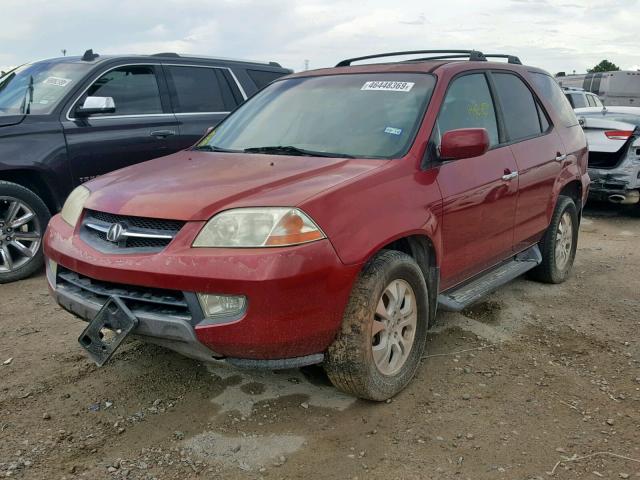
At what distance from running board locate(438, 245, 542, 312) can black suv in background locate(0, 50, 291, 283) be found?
3337 mm

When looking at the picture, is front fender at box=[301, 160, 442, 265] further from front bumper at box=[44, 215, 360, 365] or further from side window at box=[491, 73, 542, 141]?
side window at box=[491, 73, 542, 141]

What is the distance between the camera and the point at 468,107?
3.96m

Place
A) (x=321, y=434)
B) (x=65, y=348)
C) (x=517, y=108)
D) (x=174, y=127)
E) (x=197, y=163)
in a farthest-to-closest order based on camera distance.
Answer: (x=174, y=127) < (x=517, y=108) < (x=65, y=348) < (x=197, y=163) < (x=321, y=434)

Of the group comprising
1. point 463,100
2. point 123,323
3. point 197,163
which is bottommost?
point 123,323

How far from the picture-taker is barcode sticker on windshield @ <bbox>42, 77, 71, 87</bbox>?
5512mm

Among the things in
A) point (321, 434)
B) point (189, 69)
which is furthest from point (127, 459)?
point (189, 69)

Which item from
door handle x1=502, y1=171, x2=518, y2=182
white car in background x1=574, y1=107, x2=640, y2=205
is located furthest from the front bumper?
white car in background x1=574, y1=107, x2=640, y2=205

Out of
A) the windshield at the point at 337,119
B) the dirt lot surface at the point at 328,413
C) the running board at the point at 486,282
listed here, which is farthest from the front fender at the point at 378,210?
the dirt lot surface at the point at 328,413

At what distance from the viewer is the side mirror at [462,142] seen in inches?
131

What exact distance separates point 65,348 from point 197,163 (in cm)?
144

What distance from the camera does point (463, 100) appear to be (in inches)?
154

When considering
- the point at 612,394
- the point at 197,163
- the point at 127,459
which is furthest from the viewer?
the point at 197,163

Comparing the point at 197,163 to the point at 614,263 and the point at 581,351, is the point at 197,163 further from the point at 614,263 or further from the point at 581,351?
the point at 614,263

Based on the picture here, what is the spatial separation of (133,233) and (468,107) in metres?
2.28
